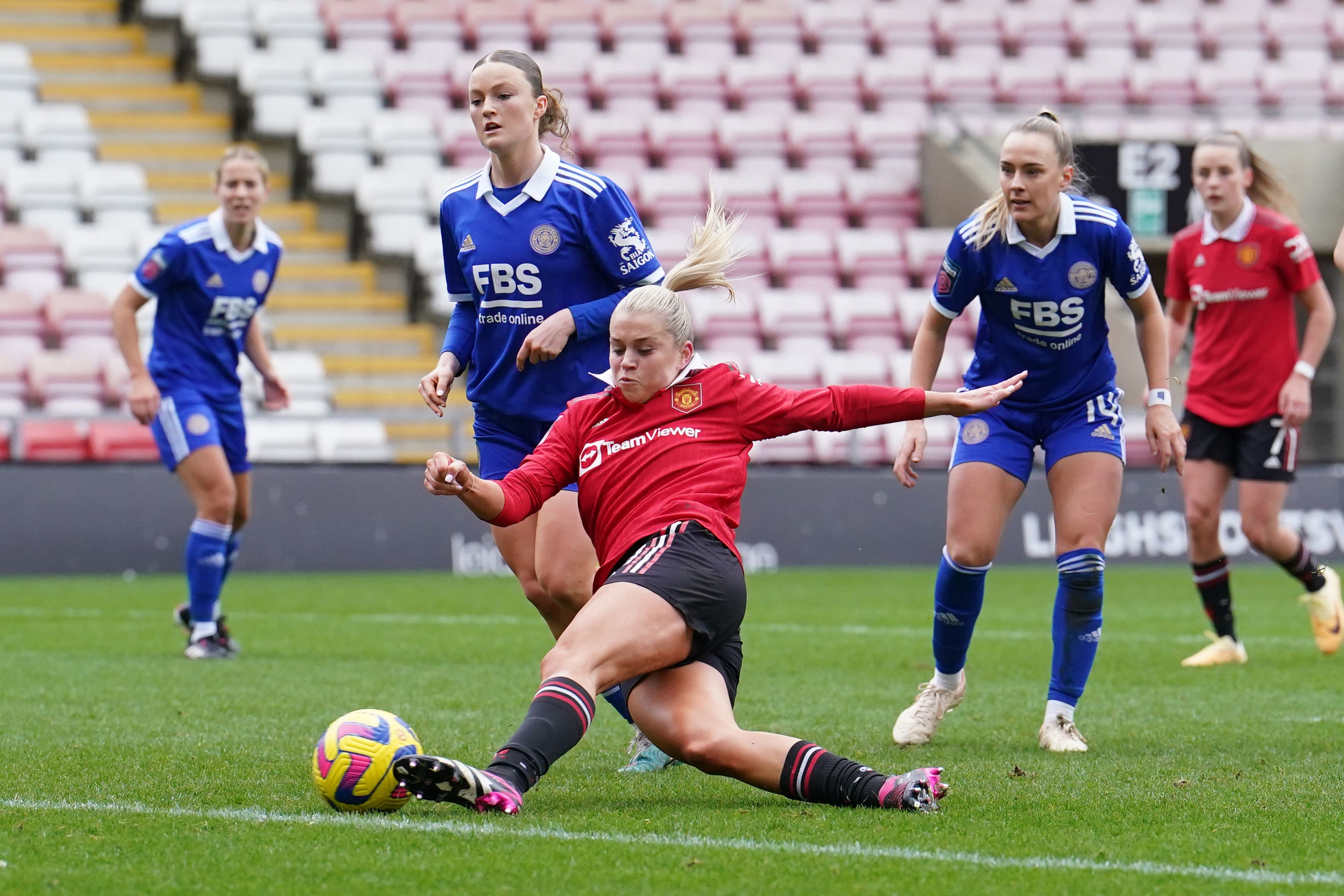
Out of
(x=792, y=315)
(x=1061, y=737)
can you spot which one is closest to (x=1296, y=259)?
(x=1061, y=737)

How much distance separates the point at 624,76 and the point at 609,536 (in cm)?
1520

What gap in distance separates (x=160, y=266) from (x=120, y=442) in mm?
5778

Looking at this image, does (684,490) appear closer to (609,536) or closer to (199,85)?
(609,536)

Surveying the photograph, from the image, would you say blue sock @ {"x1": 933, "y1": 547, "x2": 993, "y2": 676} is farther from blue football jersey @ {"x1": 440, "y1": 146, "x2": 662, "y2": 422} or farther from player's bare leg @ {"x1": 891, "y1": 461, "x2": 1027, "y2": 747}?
blue football jersey @ {"x1": 440, "y1": 146, "x2": 662, "y2": 422}

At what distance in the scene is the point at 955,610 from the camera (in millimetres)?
6152

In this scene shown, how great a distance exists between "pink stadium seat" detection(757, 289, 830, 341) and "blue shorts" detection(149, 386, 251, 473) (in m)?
8.91

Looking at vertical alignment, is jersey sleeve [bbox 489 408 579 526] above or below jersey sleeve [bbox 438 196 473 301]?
below

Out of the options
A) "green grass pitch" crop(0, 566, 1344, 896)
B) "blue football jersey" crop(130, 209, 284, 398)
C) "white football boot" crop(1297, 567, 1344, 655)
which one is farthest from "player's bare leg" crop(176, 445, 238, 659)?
"white football boot" crop(1297, 567, 1344, 655)

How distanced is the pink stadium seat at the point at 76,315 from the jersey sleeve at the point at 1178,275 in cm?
966

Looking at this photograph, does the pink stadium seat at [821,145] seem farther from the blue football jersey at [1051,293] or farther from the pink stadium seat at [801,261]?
the blue football jersey at [1051,293]

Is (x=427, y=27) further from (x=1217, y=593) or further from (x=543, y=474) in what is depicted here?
(x=543, y=474)

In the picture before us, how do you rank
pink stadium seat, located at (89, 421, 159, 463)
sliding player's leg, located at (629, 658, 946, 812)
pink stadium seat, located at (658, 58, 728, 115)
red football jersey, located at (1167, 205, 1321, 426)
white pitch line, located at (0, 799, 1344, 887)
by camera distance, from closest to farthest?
white pitch line, located at (0, 799, 1344, 887), sliding player's leg, located at (629, 658, 946, 812), red football jersey, located at (1167, 205, 1321, 426), pink stadium seat, located at (89, 421, 159, 463), pink stadium seat, located at (658, 58, 728, 115)

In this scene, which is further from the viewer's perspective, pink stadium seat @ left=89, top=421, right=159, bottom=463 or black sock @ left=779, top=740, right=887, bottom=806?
pink stadium seat @ left=89, top=421, right=159, bottom=463

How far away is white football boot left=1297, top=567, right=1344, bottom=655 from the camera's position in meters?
8.85
